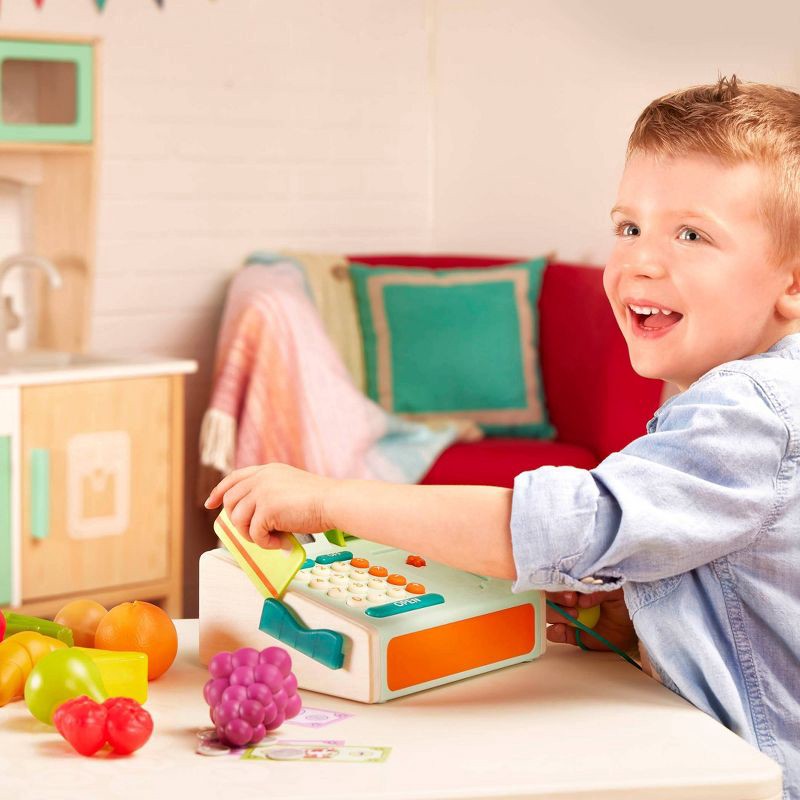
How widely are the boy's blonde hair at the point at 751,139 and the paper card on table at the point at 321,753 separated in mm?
485

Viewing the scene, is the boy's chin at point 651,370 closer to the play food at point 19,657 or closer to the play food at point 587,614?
the play food at point 587,614

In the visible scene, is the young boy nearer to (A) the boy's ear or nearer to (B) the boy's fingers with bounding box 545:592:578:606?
(A) the boy's ear

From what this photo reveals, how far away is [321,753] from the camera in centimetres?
79

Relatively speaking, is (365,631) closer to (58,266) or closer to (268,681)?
(268,681)

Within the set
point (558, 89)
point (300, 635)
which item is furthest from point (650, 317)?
point (558, 89)

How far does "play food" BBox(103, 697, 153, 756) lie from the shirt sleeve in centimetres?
27

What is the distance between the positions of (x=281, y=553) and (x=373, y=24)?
10.6 ft

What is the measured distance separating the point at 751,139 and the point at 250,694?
1.81 feet

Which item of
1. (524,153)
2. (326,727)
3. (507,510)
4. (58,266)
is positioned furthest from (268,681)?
(524,153)

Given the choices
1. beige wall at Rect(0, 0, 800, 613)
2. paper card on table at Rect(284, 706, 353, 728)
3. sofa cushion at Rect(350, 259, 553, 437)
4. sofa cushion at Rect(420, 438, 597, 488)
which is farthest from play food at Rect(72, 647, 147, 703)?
sofa cushion at Rect(350, 259, 553, 437)

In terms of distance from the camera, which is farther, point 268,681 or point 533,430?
point 533,430

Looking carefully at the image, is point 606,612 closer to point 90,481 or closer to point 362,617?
point 362,617

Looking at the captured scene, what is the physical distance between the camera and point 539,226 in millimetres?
3883

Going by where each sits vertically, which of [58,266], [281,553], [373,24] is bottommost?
[281,553]
